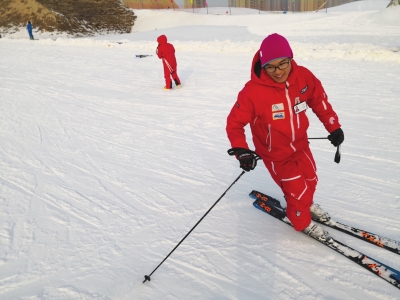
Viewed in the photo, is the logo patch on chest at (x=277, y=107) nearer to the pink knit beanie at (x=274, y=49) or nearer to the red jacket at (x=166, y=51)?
the pink knit beanie at (x=274, y=49)

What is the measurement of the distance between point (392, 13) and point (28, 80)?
870 inches

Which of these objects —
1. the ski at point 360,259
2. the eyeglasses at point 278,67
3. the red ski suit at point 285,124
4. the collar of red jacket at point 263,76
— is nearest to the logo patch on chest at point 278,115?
the red ski suit at point 285,124

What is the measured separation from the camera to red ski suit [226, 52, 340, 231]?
7.93 ft

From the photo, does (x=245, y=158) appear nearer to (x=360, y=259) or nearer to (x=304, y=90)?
(x=304, y=90)

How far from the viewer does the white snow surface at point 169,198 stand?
2.38 meters

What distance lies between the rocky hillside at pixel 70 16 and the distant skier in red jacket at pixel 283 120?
34753 millimetres

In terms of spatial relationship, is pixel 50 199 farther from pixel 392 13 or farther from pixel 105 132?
pixel 392 13

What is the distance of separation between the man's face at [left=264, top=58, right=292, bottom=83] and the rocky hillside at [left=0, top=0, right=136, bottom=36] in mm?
34863

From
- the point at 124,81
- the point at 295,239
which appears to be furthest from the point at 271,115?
the point at 124,81

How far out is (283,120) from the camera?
2.45m

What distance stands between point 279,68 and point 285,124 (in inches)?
18.4

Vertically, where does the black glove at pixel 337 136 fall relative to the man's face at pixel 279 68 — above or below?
below

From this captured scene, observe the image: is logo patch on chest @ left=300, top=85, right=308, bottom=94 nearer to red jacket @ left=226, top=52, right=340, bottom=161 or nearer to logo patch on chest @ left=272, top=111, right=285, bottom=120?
red jacket @ left=226, top=52, right=340, bottom=161

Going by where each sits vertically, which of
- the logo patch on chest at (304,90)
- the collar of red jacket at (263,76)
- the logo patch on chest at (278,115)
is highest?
the collar of red jacket at (263,76)
